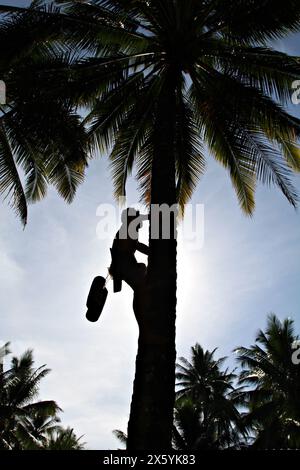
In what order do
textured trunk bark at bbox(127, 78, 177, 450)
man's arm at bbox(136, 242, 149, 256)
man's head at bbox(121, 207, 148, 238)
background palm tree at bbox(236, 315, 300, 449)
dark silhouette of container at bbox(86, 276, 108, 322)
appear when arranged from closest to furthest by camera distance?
textured trunk bark at bbox(127, 78, 177, 450), dark silhouette of container at bbox(86, 276, 108, 322), man's head at bbox(121, 207, 148, 238), man's arm at bbox(136, 242, 149, 256), background palm tree at bbox(236, 315, 300, 449)

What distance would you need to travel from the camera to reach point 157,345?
602 cm

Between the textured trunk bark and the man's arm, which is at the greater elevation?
the man's arm

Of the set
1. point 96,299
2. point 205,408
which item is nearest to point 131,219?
point 96,299

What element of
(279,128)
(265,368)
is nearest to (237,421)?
(265,368)

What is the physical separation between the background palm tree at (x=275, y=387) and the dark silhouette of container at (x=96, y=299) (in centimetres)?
1867

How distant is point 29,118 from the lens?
8641 mm

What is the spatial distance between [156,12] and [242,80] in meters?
2.02

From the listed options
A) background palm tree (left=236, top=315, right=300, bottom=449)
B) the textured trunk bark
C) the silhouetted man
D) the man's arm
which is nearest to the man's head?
the silhouetted man

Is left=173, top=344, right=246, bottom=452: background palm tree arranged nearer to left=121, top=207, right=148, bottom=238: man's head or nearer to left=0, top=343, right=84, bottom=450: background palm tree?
left=0, top=343, right=84, bottom=450: background palm tree

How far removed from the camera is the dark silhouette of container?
6480 mm

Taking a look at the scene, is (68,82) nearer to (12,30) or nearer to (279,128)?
(12,30)

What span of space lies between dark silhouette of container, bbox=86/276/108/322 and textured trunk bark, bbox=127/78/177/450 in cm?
55

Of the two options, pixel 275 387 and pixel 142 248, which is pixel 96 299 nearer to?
pixel 142 248
